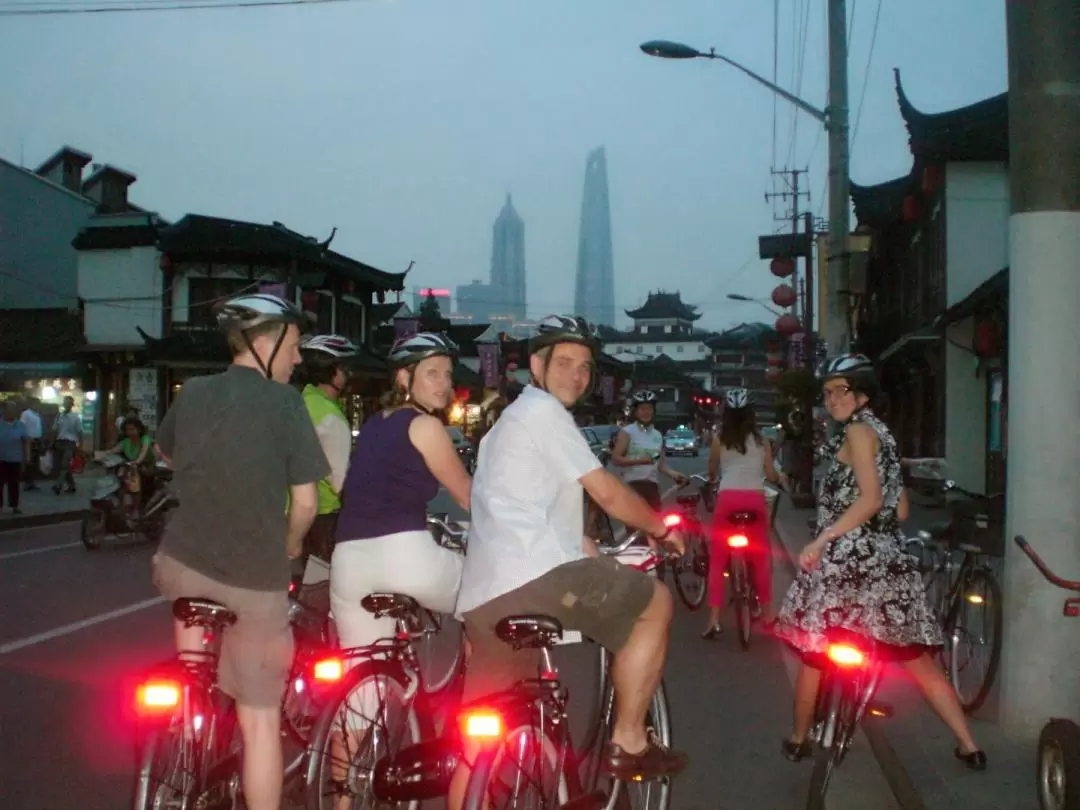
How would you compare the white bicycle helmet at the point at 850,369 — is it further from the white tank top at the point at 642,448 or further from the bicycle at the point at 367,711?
the white tank top at the point at 642,448

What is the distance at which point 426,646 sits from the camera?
550 centimetres

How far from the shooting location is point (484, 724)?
3320mm

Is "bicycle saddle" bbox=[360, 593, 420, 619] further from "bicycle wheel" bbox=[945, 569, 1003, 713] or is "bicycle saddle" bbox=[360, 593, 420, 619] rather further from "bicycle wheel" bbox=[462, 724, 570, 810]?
"bicycle wheel" bbox=[945, 569, 1003, 713]

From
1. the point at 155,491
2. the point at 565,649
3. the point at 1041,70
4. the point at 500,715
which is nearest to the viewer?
the point at 500,715

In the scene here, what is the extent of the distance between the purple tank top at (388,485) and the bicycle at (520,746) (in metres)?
0.80

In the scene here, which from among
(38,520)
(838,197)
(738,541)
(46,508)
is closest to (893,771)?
(738,541)

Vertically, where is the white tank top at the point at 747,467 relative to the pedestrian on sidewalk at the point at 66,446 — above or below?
above

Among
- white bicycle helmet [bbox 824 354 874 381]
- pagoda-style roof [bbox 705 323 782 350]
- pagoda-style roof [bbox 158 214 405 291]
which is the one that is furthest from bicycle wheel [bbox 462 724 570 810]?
pagoda-style roof [bbox 705 323 782 350]

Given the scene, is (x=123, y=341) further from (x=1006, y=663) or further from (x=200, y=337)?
(x=1006, y=663)

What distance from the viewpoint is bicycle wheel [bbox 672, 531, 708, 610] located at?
1008cm

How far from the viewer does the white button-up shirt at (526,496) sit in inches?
142

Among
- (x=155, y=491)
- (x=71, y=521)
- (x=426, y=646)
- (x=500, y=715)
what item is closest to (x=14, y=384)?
(x=71, y=521)

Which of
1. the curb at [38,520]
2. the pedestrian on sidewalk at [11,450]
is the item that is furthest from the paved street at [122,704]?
the pedestrian on sidewalk at [11,450]

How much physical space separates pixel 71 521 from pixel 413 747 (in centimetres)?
1592
